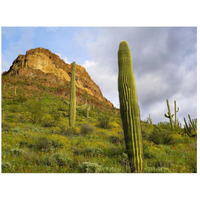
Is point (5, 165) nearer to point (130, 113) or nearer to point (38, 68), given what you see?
point (130, 113)

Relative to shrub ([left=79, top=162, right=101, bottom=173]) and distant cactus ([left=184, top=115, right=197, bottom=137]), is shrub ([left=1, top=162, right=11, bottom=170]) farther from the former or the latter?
distant cactus ([left=184, top=115, right=197, bottom=137])

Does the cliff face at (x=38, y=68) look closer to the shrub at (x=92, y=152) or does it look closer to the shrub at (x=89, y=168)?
the shrub at (x=92, y=152)

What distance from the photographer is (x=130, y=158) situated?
4.26 metres

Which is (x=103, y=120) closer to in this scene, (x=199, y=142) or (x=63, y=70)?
(x=199, y=142)

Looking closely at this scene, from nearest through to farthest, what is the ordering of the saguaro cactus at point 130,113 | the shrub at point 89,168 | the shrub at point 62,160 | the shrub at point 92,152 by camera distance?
1. the shrub at point 89,168
2. the saguaro cactus at point 130,113
3. the shrub at point 62,160
4. the shrub at point 92,152

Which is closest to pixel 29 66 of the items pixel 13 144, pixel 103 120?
pixel 103 120

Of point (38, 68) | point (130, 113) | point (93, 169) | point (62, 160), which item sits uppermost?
point (38, 68)

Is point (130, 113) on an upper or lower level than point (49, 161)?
upper

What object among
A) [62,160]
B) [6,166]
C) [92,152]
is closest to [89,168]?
[62,160]

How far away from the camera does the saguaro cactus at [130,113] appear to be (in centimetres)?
418

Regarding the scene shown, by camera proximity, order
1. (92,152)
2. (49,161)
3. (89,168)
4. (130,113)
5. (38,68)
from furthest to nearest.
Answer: (38,68) → (92,152) → (130,113) → (49,161) → (89,168)

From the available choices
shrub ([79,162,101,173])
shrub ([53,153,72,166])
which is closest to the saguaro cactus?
shrub ([79,162,101,173])

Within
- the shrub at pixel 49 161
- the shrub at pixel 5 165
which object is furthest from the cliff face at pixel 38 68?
the shrub at pixel 5 165

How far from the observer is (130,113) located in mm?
4469
